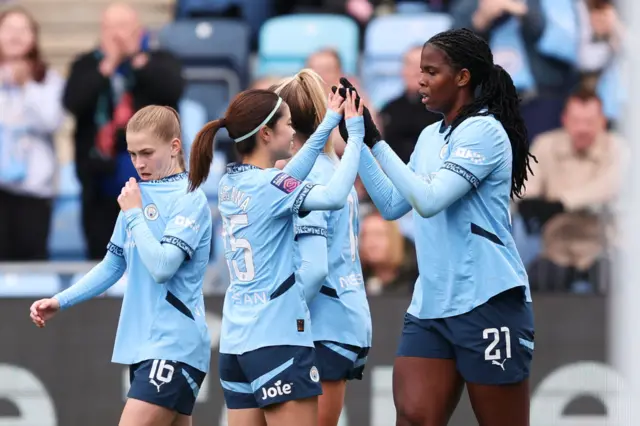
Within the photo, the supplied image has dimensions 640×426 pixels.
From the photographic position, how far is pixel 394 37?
9930 mm

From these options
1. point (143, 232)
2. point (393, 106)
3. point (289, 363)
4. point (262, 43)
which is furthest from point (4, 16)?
point (289, 363)

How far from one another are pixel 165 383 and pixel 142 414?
0.15m

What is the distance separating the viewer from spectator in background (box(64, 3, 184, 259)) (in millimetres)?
8656

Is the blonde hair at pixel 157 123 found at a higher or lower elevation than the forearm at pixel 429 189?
higher

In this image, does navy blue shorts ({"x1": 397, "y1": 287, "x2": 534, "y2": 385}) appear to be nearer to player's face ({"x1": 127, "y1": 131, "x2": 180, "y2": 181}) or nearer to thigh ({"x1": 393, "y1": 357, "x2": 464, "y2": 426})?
thigh ({"x1": 393, "y1": 357, "x2": 464, "y2": 426})

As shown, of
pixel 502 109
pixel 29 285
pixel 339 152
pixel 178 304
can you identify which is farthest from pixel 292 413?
pixel 29 285

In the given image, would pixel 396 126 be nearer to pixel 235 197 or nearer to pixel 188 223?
pixel 188 223

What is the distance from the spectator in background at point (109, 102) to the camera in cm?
866

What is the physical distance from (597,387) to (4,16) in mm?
4937

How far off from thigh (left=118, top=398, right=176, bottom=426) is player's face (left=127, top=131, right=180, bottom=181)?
0.91m

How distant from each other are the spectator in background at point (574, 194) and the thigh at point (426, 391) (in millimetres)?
3245

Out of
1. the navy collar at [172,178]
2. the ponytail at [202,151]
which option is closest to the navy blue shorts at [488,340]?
the ponytail at [202,151]

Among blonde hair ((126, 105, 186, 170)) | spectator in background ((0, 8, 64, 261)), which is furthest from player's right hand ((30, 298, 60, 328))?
spectator in background ((0, 8, 64, 261))

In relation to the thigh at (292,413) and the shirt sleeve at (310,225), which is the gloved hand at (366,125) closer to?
the shirt sleeve at (310,225)
